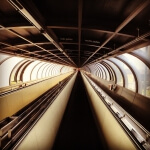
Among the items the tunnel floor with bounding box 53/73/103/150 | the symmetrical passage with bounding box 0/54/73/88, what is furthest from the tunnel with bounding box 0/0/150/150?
the symmetrical passage with bounding box 0/54/73/88

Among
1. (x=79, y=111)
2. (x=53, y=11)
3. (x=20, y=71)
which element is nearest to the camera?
(x=53, y=11)

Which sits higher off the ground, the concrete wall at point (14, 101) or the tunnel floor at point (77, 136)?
the concrete wall at point (14, 101)

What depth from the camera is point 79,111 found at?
7.25 metres

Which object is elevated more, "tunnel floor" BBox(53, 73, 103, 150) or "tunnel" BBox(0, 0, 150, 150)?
"tunnel" BBox(0, 0, 150, 150)

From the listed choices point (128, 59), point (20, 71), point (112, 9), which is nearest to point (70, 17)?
Answer: point (112, 9)

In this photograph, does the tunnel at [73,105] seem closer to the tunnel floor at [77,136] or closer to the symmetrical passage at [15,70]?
the tunnel floor at [77,136]

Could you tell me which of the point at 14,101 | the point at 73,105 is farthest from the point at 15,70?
the point at 14,101

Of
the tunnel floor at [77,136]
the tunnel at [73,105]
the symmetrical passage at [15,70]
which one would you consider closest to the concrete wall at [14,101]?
the tunnel at [73,105]

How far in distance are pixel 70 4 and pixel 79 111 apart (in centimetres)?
470

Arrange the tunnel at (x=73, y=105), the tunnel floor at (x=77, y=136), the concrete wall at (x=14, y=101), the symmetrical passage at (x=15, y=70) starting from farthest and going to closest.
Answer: the symmetrical passage at (x=15, y=70)
the concrete wall at (x=14, y=101)
the tunnel floor at (x=77, y=136)
the tunnel at (x=73, y=105)

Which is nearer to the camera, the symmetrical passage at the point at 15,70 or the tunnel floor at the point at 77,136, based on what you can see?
the tunnel floor at the point at 77,136

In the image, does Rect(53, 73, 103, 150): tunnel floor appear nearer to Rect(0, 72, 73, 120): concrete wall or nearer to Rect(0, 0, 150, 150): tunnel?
Rect(0, 0, 150, 150): tunnel

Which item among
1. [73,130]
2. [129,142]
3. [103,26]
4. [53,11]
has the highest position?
[53,11]

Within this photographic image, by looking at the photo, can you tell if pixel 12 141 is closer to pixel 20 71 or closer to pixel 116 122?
pixel 116 122
